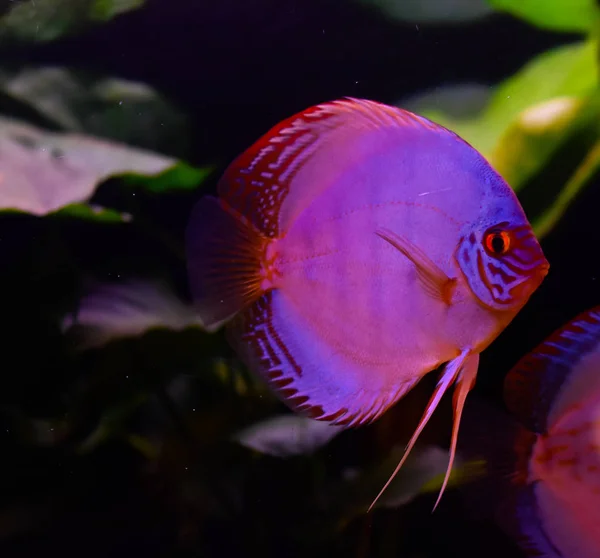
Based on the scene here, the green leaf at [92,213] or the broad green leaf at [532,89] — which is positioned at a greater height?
the broad green leaf at [532,89]

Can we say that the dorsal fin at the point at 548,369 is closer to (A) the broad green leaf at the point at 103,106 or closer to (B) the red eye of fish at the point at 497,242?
(B) the red eye of fish at the point at 497,242

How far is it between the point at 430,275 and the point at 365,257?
0.34 feet

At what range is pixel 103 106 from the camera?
1078mm

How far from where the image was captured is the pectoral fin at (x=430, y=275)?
0.80 metres

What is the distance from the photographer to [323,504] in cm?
109

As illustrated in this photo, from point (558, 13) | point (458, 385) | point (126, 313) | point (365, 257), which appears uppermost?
point (558, 13)

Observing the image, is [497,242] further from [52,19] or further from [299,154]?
[52,19]

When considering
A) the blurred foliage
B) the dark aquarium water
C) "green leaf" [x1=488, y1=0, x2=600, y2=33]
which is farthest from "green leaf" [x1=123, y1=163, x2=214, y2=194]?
"green leaf" [x1=488, y1=0, x2=600, y2=33]

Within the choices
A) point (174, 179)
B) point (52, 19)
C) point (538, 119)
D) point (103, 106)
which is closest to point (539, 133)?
point (538, 119)

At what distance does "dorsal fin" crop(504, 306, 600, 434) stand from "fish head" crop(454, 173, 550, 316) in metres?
0.28

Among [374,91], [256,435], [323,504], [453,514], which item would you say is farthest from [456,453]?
[374,91]

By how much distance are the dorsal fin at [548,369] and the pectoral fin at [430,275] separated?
356 mm

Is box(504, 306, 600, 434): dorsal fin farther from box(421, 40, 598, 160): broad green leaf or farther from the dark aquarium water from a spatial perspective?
box(421, 40, 598, 160): broad green leaf

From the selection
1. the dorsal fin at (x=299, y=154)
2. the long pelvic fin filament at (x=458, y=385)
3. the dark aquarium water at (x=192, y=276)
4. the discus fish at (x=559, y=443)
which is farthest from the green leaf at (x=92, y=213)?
the discus fish at (x=559, y=443)
